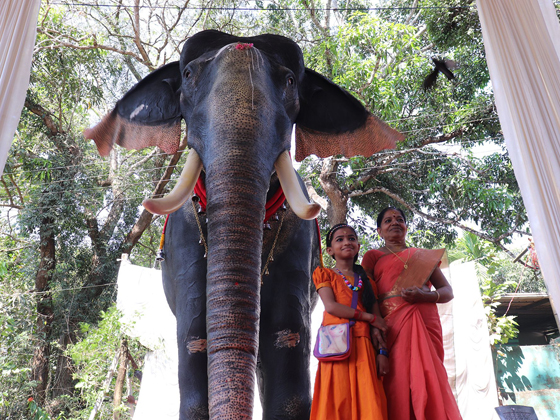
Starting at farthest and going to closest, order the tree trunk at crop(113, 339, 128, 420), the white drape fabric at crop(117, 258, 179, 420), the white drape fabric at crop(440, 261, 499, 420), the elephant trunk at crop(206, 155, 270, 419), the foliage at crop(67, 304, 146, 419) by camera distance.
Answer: the foliage at crop(67, 304, 146, 419) → the tree trunk at crop(113, 339, 128, 420) → the white drape fabric at crop(117, 258, 179, 420) → the white drape fabric at crop(440, 261, 499, 420) → the elephant trunk at crop(206, 155, 270, 419)

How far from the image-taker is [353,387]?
2.40 meters

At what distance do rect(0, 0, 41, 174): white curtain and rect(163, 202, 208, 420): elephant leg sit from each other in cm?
99

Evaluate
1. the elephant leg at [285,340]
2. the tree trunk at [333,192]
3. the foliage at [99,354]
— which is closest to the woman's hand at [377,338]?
the elephant leg at [285,340]

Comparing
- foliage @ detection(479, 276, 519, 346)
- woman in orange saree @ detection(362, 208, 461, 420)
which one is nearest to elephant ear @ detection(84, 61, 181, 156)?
woman in orange saree @ detection(362, 208, 461, 420)

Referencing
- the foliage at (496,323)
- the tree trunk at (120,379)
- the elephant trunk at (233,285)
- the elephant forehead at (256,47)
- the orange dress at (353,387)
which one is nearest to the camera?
the elephant trunk at (233,285)

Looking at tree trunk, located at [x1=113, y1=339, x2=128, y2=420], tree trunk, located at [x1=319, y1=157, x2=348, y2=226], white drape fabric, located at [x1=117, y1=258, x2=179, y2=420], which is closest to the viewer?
white drape fabric, located at [x1=117, y1=258, x2=179, y2=420]

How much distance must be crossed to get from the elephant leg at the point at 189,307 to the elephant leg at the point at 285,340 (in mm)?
309

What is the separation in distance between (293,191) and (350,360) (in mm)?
871

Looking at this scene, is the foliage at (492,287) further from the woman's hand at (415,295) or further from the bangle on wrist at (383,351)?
the bangle on wrist at (383,351)

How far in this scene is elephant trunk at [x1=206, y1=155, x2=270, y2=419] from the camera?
178 centimetres

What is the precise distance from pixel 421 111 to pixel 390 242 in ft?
→ 23.3

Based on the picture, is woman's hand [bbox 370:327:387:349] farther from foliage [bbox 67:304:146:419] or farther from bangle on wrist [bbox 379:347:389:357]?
foliage [bbox 67:304:146:419]

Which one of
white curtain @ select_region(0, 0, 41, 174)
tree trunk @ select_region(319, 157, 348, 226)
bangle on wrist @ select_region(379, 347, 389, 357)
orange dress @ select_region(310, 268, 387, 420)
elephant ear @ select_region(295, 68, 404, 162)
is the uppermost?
tree trunk @ select_region(319, 157, 348, 226)

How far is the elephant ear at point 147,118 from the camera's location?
3.00 meters
